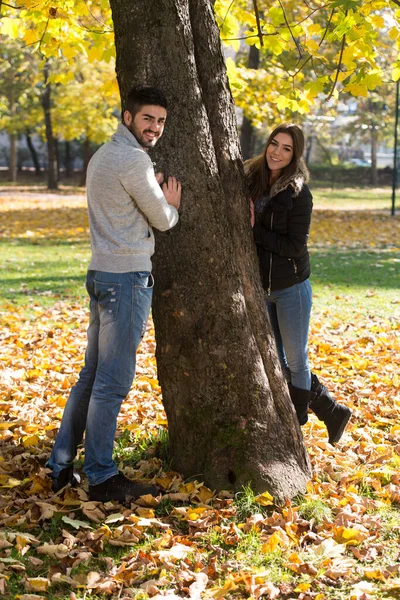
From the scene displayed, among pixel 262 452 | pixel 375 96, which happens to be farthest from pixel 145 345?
pixel 375 96

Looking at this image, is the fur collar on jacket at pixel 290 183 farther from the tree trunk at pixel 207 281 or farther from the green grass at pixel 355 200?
the green grass at pixel 355 200

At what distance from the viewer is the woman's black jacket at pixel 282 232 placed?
14.6 feet

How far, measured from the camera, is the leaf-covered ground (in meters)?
3.46

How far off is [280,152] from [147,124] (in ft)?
3.28

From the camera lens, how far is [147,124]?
3852 millimetres

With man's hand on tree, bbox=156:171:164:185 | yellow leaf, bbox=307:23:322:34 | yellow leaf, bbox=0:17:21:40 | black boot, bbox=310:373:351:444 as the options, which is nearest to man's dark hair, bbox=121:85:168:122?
man's hand on tree, bbox=156:171:164:185

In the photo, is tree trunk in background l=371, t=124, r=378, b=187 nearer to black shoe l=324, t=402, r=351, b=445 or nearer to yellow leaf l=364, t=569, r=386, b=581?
black shoe l=324, t=402, r=351, b=445

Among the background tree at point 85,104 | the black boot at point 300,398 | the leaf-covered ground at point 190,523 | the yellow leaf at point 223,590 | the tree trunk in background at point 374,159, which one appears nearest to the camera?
the yellow leaf at point 223,590

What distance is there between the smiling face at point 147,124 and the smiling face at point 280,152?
34.5 inches

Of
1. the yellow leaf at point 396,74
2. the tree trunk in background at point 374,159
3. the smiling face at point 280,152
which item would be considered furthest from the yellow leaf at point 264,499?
the tree trunk in background at point 374,159

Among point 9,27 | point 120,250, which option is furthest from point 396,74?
point 9,27

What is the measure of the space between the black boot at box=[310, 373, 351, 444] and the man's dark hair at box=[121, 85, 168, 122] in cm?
217

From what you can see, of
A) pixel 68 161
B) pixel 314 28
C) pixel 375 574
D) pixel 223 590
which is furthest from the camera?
pixel 68 161

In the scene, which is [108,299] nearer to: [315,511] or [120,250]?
[120,250]
